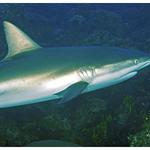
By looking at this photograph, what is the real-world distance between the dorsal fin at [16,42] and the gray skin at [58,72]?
180 mm

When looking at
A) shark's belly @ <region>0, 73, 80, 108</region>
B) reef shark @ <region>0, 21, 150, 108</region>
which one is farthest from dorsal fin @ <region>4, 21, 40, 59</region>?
shark's belly @ <region>0, 73, 80, 108</region>

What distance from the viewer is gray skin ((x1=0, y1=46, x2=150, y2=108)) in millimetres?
3076

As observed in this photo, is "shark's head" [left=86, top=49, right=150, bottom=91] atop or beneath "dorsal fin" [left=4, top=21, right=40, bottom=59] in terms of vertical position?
beneath

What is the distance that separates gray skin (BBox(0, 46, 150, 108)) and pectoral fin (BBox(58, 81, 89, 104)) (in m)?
0.03

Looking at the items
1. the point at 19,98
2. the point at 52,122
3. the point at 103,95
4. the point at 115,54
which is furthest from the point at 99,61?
the point at 103,95

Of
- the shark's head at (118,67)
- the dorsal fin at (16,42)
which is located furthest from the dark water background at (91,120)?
the dorsal fin at (16,42)

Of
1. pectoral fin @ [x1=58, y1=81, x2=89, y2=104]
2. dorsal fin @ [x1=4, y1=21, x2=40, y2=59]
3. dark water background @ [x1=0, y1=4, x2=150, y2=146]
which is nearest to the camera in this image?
pectoral fin @ [x1=58, y1=81, x2=89, y2=104]

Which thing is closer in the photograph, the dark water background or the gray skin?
the gray skin

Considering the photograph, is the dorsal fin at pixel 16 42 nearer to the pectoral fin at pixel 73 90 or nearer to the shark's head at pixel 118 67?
the pectoral fin at pixel 73 90

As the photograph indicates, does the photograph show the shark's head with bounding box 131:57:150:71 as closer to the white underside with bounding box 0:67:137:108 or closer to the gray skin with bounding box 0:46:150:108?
the gray skin with bounding box 0:46:150:108

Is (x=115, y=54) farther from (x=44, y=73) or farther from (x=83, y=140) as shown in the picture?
(x=83, y=140)

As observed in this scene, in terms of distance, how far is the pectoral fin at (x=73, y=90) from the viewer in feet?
10.1

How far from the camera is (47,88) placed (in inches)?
123

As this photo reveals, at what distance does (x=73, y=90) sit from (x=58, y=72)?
0.80 ft
